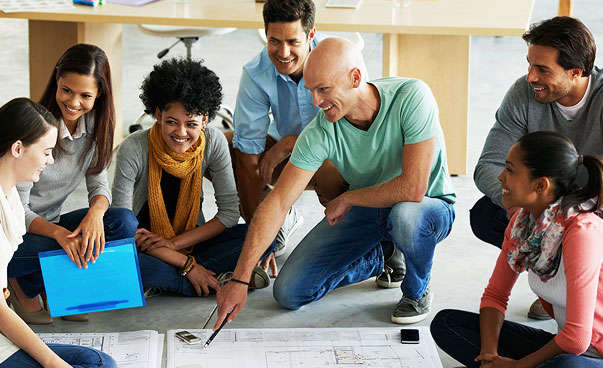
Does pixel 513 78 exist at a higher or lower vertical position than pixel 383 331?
higher

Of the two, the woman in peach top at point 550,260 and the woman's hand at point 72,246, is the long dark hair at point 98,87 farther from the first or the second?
the woman in peach top at point 550,260

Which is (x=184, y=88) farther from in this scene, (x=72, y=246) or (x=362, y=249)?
(x=362, y=249)

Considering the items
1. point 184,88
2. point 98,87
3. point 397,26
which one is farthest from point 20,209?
point 397,26

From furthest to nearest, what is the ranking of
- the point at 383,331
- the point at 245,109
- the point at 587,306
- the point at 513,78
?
1. the point at 513,78
2. the point at 245,109
3. the point at 383,331
4. the point at 587,306

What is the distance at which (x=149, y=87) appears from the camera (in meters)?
2.62

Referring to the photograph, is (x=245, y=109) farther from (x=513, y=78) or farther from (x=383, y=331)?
(x=513, y=78)

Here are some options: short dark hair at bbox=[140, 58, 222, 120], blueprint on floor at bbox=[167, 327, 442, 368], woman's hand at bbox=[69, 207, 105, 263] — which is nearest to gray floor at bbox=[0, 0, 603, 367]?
blueprint on floor at bbox=[167, 327, 442, 368]

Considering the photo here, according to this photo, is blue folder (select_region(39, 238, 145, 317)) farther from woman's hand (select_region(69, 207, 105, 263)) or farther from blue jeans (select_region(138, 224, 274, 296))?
blue jeans (select_region(138, 224, 274, 296))

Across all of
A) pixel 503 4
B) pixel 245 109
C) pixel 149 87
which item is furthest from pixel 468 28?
pixel 149 87

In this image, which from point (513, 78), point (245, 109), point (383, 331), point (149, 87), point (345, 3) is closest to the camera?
point (383, 331)

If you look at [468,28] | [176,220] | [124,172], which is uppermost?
[468,28]

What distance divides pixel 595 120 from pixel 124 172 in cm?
140

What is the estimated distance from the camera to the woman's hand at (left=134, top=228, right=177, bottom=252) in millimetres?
2652

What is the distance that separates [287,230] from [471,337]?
114 cm
